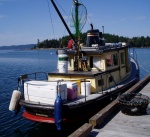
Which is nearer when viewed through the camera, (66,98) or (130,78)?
(66,98)

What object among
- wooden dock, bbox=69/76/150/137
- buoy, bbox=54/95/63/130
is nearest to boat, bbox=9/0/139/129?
buoy, bbox=54/95/63/130

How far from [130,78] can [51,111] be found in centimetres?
763

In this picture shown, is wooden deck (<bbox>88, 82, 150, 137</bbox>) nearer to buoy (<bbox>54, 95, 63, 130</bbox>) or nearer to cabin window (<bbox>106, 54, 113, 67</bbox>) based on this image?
buoy (<bbox>54, 95, 63, 130</bbox>)

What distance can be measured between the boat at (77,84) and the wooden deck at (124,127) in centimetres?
181

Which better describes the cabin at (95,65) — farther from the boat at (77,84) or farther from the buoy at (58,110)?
the buoy at (58,110)

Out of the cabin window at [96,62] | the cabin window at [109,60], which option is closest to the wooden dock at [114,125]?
the cabin window at [96,62]

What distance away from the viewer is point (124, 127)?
818 cm

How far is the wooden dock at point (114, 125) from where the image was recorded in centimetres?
751

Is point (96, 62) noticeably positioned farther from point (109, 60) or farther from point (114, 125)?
point (114, 125)

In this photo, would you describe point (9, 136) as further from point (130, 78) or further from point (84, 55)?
point (130, 78)

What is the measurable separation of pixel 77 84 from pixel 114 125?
11.3 feet

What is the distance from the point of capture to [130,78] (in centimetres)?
1597

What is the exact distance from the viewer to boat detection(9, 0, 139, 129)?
980 centimetres

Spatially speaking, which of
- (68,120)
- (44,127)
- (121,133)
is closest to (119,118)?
(121,133)
